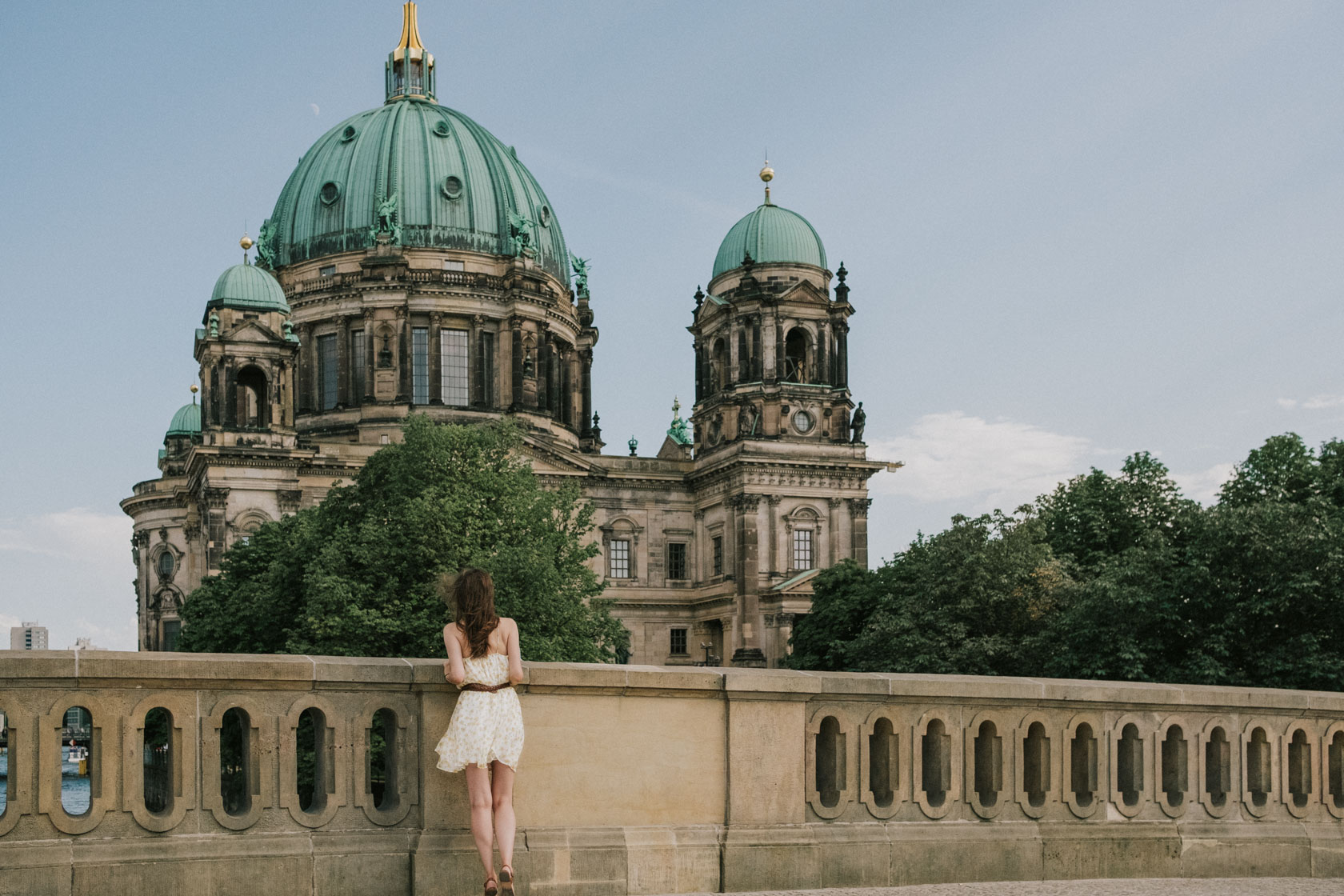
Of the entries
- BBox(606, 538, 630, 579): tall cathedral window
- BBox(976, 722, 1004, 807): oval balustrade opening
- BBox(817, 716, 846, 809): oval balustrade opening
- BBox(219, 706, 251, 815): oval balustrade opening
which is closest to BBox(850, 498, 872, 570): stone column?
BBox(606, 538, 630, 579): tall cathedral window

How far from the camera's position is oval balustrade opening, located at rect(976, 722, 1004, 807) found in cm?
1183

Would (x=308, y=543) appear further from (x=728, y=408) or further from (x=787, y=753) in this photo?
(x=787, y=753)

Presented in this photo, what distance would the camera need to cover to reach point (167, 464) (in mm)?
91812

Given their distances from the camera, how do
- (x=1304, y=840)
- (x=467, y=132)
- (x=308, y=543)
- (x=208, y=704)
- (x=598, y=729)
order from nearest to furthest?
1. (x=208, y=704)
2. (x=598, y=729)
3. (x=1304, y=840)
4. (x=308, y=543)
5. (x=467, y=132)

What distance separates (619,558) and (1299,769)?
228ft

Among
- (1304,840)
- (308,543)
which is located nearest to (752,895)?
(1304,840)

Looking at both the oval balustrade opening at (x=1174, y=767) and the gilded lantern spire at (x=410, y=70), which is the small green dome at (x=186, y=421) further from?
the oval balustrade opening at (x=1174, y=767)

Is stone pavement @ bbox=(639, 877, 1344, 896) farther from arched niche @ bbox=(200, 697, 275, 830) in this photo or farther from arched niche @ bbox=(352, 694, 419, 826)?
arched niche @ bbox=(200, 697, 275, 830)

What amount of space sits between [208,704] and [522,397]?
72.4m

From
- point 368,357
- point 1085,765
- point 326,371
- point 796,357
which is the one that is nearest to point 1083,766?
point 1085,765

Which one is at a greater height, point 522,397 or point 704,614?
point 522,397

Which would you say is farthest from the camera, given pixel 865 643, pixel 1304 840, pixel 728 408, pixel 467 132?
pixel 467 132

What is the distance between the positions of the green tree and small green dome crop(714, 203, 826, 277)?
28795 millimetres

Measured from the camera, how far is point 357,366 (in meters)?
81.6
